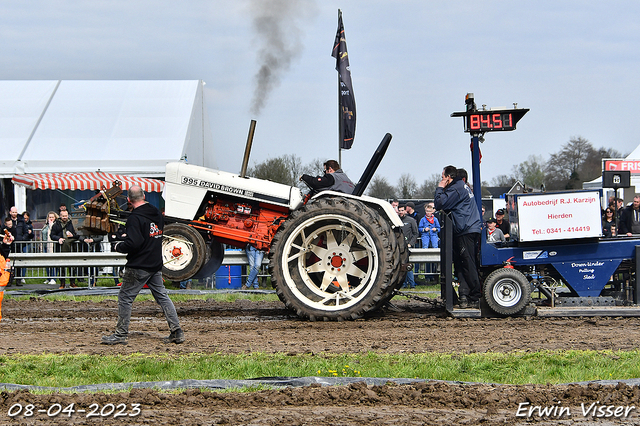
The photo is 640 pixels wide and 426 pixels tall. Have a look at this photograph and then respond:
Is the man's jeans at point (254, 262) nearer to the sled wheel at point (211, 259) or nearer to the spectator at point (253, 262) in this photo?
the spectator at point (253, 262)

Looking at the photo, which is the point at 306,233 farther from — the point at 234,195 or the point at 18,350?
the point at 18,350

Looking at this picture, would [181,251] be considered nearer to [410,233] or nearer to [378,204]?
[378,204]

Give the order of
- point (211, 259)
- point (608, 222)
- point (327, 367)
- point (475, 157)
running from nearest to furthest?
point (327, 367) < point (475, 157) < point (211, 259) < point (608, 222)

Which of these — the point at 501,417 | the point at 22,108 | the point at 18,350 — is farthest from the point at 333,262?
the point at 22,108

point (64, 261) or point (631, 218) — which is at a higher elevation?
point (631, 218)

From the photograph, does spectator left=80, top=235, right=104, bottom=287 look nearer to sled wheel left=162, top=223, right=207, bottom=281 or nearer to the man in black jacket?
sled wheel left=162, top=223, right=207, bottom=281

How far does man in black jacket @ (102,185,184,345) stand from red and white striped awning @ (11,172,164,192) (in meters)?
10.5

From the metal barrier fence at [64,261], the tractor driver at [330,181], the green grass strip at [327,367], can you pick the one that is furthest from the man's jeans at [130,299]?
the metal barrier fence at [64,261]

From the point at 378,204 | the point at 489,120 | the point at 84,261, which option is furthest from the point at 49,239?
the point at 489,120

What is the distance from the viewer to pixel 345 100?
15.2 meters

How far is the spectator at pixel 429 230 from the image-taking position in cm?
1515

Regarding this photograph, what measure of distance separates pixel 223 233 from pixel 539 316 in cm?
419

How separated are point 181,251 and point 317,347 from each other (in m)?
2.81

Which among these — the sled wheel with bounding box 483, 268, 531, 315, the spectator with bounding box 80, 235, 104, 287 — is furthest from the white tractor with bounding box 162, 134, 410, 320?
the spectator with bounding box 80, 235, 104, 287
